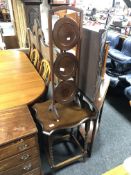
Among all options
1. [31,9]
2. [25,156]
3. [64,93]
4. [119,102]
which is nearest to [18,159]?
[25,156]

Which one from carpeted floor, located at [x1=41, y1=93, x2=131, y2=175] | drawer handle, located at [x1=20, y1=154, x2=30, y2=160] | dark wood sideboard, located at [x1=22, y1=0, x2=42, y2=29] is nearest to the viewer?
drawer handle, located at [x1=20, y1=154, x2=30, y2=160]

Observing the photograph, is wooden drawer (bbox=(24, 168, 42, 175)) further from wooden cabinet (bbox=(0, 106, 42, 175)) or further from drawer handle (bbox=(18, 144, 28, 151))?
drawer handle (bbox=(18, 144, 28, 151))

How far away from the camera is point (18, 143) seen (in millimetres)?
1031

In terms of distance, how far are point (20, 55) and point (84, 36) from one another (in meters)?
1.58

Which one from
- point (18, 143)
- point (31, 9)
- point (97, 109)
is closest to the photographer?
point (18, 143)

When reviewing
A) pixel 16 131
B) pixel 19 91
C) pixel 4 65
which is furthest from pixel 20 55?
pixel 16 131

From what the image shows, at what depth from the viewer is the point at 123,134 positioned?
1.93 meters

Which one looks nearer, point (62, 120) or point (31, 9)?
point (62, 120)

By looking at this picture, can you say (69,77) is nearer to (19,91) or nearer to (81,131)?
(19,91)

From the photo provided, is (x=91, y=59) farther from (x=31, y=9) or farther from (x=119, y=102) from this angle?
(x=31, y=9)

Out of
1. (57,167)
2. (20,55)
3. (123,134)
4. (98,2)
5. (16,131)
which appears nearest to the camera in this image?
(16,131)

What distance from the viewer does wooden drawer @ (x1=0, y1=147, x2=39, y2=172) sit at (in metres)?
1.06

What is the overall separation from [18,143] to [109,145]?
1173mm

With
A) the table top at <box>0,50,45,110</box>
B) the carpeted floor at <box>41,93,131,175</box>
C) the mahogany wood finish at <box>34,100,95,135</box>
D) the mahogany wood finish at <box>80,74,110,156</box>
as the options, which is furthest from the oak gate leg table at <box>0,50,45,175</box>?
the mahogany wood finish at <box>80,74,110,156</box>
